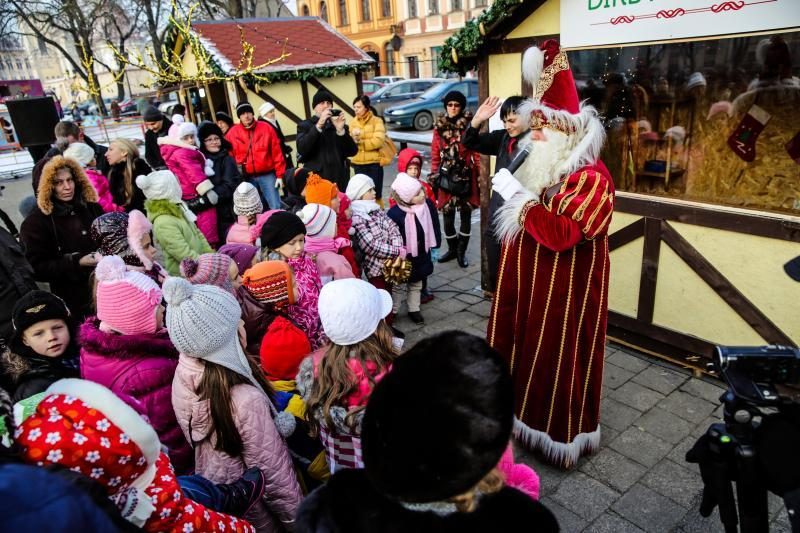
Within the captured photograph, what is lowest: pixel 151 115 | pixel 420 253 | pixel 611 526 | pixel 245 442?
pixel 611 526

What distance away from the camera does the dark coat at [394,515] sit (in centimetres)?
124

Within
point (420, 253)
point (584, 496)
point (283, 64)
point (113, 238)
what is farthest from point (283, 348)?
point (283, 64)

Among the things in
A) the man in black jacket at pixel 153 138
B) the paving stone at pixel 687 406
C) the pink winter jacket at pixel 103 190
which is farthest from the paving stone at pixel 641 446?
the man in black jacket at pixel 153 138

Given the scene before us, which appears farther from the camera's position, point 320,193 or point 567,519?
point 320,193

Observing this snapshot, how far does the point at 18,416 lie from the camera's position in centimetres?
137

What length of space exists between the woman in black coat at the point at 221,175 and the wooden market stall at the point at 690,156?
284cm

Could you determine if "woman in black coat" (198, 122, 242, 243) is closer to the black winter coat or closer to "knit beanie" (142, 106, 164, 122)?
"knit beanie" (142, 106, 164, 122)

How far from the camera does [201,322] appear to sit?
6.79ft

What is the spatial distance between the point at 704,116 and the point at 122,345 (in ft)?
14.9

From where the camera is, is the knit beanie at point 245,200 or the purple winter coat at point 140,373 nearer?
the purple winter coat at point 140,373

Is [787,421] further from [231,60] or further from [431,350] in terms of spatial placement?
[231,60]

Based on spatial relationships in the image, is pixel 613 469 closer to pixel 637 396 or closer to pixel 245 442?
pixel 637 396

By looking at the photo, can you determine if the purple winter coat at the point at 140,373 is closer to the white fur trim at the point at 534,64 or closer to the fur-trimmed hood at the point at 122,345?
the fur-trimmed hood at the point at 122,345

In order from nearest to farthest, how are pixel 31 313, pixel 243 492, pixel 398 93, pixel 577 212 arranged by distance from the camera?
pixel 243 492, pixel 31 313, pixel 577 212, pixel 398 93
